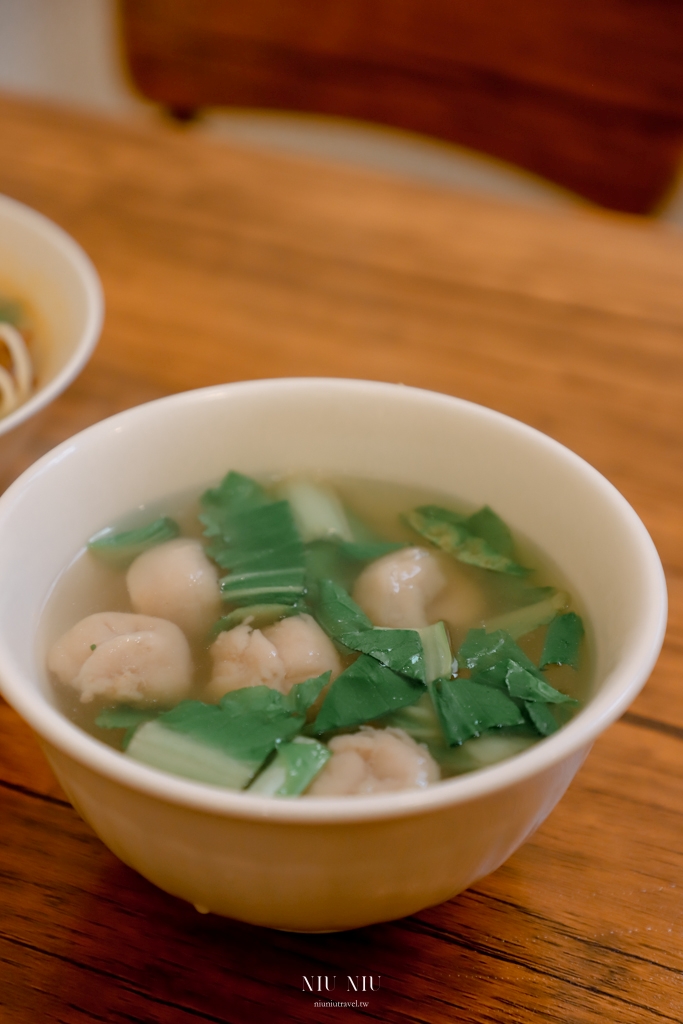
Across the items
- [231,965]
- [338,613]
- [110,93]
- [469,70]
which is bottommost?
[110,93]

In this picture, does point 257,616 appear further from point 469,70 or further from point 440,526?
point 469,70

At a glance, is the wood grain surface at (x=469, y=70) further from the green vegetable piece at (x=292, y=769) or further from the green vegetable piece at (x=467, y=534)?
the green vegetable piece at (x=292, y=769)

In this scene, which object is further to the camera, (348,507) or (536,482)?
(348,507)

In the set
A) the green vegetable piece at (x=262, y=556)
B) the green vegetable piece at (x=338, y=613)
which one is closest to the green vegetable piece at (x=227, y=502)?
the green vegetable piece at (x=262, y=556)

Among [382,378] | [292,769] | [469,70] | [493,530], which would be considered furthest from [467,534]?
[469,70]

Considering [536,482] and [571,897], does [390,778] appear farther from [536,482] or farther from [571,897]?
[536,482]

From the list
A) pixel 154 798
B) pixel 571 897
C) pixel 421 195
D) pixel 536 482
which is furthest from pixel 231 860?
pixel 421 195
